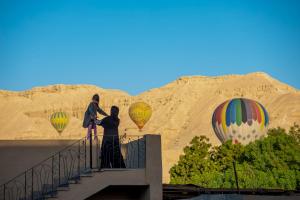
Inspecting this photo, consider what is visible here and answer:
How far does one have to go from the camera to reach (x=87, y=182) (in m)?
17.9

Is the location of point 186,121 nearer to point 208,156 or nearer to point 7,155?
point 208,156

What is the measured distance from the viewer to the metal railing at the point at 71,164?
18.9 m

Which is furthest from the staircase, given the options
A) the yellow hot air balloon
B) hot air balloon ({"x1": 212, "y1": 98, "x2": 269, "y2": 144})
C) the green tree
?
the yellow hot air balloon

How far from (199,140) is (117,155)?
107 ft

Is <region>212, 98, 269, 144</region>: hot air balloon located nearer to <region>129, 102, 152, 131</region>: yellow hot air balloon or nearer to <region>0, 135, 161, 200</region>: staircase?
<region>129, 102, 152, 131</region>: yellow hot air balloon

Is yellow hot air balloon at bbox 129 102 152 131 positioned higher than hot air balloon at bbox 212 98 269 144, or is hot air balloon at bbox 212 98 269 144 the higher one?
yellow hot air balloon at bbox 129 102 152 131

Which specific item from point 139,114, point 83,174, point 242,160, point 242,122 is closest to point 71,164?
point 83,174

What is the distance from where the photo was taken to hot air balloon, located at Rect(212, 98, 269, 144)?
216ft

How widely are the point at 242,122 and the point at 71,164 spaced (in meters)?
47.1

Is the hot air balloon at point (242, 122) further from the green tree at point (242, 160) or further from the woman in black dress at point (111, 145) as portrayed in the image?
the woman in black dress at point (111, 145)

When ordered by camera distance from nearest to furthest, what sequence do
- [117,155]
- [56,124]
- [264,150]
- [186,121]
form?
[117,155] → [264,150] → [56,124] → [186,121]

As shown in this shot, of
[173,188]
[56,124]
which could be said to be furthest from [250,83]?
[173,188]

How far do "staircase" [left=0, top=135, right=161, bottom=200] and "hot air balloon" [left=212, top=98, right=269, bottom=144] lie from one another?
151 feet

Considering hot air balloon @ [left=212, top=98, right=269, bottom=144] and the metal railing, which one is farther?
hot air balloon @ [left=212, top=98, right=269, bottom=144]
